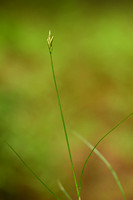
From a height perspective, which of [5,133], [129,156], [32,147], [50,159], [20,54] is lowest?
[129,156]

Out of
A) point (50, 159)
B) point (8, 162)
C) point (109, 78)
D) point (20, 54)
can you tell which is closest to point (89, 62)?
point (109, 78)

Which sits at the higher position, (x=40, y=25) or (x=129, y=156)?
(x=40, y=25)

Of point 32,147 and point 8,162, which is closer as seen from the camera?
point 8,162

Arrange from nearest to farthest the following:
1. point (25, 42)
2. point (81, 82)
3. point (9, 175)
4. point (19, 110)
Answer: point (9, 175), point (19, 110), point (81, 82), point (25, 42)

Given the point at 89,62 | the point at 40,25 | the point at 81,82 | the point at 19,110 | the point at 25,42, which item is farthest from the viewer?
the point at 40,25

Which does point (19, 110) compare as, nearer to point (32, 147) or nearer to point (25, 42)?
point (32, 147)

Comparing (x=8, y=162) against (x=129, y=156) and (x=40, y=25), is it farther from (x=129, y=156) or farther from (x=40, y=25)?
(x=40, y=25)
